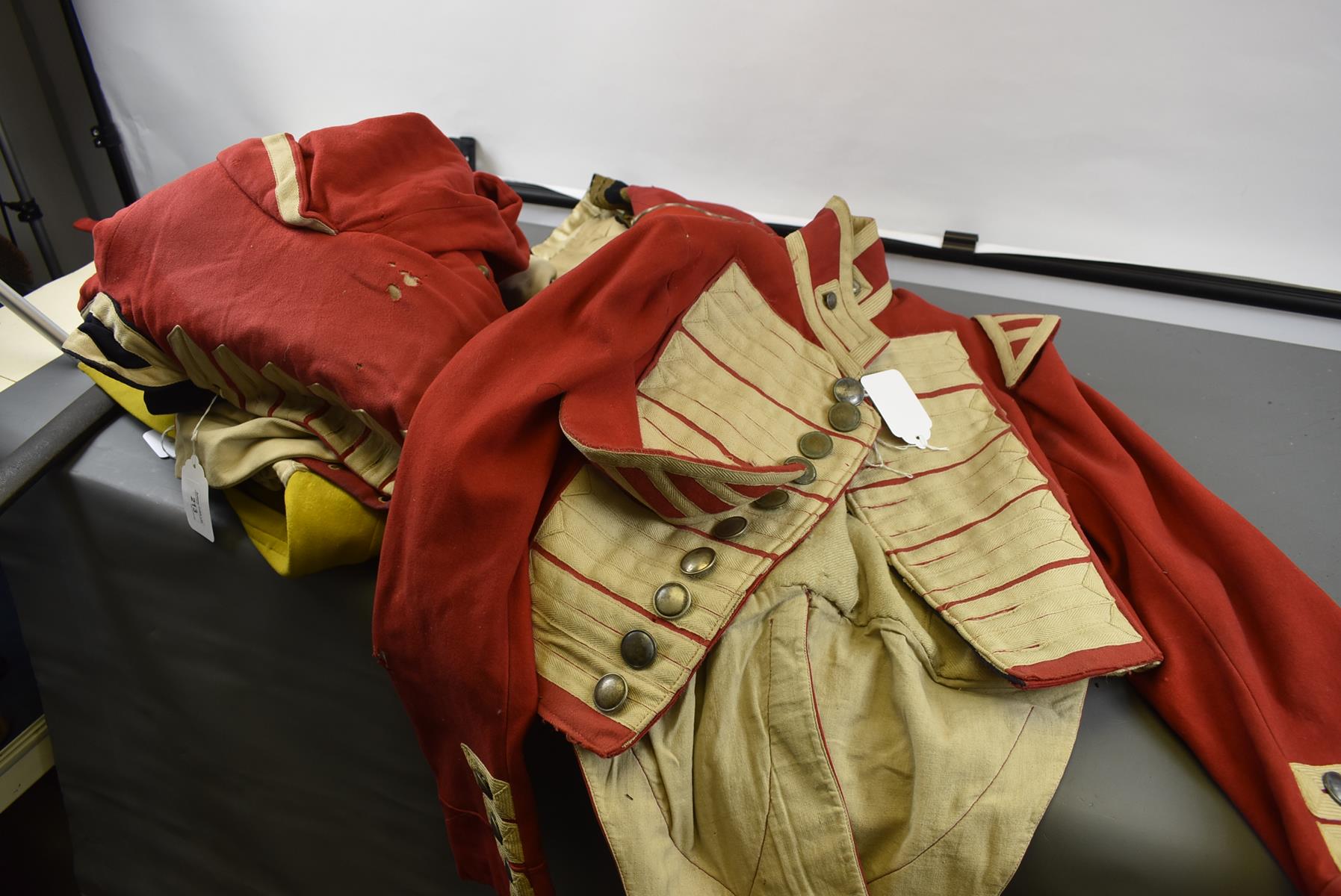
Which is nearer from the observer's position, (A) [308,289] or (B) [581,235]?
(A) [308,289]

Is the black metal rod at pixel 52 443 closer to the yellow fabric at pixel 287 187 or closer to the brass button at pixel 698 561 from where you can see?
the yellow fabric at pixel 287 187

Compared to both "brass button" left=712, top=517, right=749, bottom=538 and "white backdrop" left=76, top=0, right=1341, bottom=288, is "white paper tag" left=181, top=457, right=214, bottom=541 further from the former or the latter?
"white backdrop" left=76, top=0, right=1341, bottom=288

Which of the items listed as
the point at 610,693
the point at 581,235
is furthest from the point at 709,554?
the point at 581,235

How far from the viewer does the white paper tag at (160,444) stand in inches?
27.6

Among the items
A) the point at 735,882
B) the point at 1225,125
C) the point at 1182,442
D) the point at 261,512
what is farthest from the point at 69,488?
the point at 1225,125

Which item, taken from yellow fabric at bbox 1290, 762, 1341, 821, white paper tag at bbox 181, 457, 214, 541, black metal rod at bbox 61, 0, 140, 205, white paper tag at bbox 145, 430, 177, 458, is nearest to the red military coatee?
yellow fabric at bbox 1290, 762, 1341, 821

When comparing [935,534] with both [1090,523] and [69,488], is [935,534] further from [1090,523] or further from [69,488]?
[69,488]

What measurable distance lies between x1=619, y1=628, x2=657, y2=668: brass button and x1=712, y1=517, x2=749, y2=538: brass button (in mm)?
86

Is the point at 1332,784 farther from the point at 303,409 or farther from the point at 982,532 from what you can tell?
the point at 303,409

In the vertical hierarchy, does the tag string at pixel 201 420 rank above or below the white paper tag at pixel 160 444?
above

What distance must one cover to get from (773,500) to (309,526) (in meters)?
0.33

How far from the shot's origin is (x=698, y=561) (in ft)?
1.69

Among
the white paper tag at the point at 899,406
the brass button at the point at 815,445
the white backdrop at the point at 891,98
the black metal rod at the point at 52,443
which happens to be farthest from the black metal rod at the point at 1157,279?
the black metal rod at the point at 52,443

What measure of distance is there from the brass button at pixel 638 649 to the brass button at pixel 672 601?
0.06 ft
